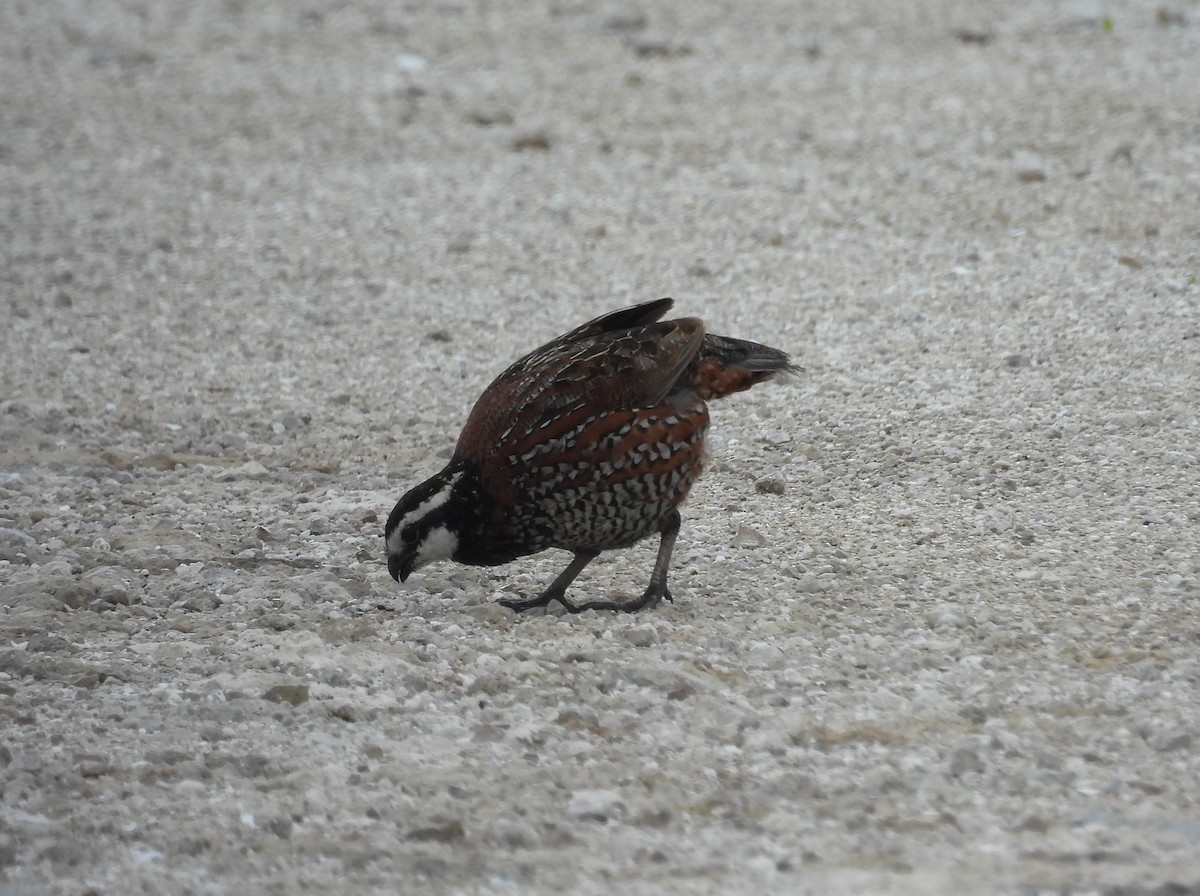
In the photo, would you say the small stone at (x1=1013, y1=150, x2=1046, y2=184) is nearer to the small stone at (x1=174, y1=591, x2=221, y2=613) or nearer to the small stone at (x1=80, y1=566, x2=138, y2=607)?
the small stone at (x1=174, y1=591, x2=221, y2=613)

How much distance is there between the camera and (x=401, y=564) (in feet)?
17.1

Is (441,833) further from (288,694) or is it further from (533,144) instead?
(533,144)

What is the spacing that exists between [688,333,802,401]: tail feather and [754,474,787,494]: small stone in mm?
478

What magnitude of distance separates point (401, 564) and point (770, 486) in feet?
5.22

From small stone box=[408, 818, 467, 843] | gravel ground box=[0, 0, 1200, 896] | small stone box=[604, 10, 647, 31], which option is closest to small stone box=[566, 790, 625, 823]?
gravel ground box=[0, 0, 1200, 896]

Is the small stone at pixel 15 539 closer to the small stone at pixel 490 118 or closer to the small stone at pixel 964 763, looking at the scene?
the small stone at pixel 964 763

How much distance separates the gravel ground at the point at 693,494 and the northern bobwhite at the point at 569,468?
239 millimetres

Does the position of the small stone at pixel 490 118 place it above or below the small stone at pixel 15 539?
above

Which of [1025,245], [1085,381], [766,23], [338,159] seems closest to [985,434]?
[1085,381]

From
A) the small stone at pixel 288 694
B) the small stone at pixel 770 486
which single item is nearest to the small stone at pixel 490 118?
the small stone at pixel 770 486

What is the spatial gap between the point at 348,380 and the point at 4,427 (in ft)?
5.04

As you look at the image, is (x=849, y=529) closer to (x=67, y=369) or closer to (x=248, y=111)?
(x=67, y=369)

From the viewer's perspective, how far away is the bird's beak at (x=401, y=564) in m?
5.20

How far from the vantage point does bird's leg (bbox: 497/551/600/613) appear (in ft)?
17.3
